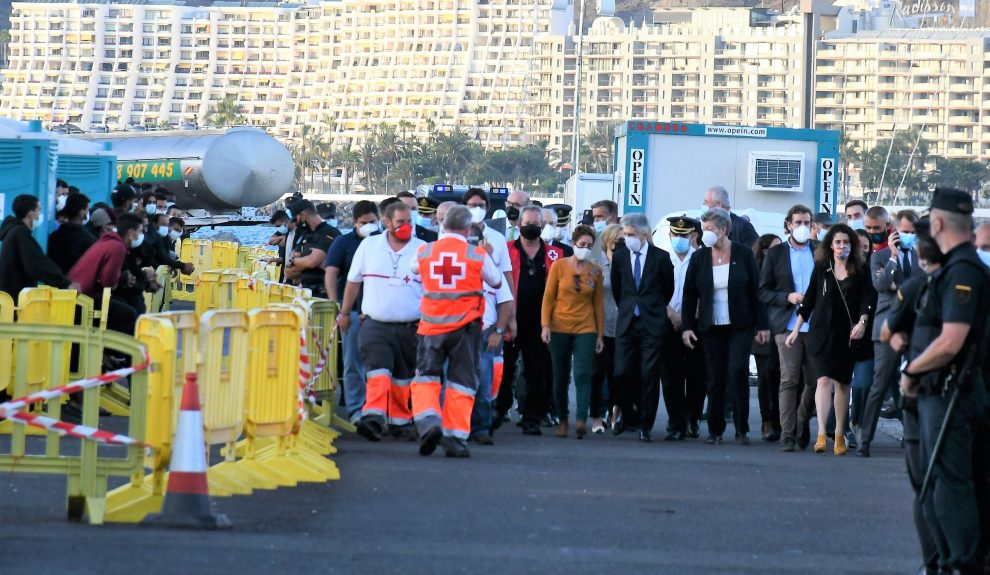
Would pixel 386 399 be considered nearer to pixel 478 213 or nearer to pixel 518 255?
pixel 478 213

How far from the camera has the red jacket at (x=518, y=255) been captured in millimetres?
14828

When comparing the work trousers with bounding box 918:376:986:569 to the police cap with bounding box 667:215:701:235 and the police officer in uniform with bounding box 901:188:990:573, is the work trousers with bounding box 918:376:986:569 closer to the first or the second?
the police officer in uniform with bounding box 901:188:990:573

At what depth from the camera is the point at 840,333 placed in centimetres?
1357

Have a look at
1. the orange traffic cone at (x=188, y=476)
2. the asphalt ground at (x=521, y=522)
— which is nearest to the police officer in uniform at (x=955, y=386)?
the asphalt ground at (x=521, y=522)

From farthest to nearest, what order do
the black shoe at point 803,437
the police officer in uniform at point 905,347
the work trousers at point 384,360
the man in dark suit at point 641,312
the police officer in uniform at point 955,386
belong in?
the man in dark suit at point 641,312
the black shoe at point 803,437
the work trousers at point 384,360
the police officer in uniform at point 905,347
the police officer in uniform at point 955,386

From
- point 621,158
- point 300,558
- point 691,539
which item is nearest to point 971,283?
point 691,539

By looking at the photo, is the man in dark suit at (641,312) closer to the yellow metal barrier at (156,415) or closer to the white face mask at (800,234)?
the white face mask at (800,234)

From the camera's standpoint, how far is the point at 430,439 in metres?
12.3

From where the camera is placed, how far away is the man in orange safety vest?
12359 mm

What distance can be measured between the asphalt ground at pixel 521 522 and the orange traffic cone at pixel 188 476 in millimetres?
174

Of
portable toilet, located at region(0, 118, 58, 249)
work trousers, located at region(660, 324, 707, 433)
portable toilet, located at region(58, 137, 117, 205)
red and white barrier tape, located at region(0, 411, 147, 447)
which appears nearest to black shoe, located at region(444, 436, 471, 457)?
work trousers, located at region(660, 324, 707, 433)

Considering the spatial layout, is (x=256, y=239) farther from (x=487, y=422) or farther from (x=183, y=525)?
(x=183, y=525)

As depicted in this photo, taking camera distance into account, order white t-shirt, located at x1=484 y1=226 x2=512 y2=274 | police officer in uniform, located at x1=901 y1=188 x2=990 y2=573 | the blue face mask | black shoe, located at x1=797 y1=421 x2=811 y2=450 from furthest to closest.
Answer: the blue face mask
black shoe, located at x1=797 y1=421 x2=811 y2=450
white t-shirt, located at x1=484 y1=226 x2=512 y2=274
police officer in uniform, located at x1=901 y1=188 x2=990 y2=573

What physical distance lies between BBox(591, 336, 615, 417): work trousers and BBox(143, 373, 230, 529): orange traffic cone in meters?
6.04
